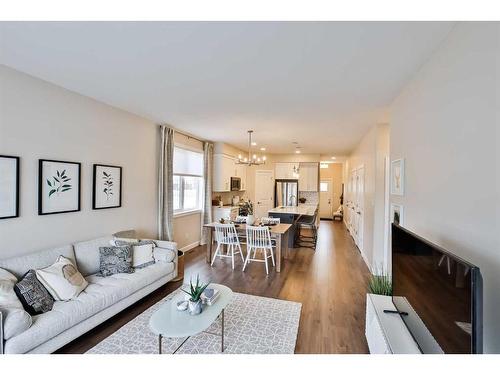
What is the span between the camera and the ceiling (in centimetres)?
174

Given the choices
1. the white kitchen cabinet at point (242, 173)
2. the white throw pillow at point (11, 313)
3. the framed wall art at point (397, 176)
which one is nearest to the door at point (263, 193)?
→ the white kitchen cabinet at point (242, 173)

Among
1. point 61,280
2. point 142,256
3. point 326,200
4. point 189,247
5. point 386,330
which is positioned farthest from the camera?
point 326,200

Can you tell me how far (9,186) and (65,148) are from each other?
2.38 ft

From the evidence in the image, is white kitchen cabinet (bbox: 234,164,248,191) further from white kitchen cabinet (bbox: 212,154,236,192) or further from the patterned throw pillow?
the patterned throw pillow

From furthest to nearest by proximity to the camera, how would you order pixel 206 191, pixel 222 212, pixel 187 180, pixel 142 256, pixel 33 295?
1. pixel 222 212
2. pixel 206 191
3. pixel 187 180
4. pixel 142 256
5. pixel 33 295

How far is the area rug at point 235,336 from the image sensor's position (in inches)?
87.5

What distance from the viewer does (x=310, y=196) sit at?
955 centimetres

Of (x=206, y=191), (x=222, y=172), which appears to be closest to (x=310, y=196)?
(x=222, y=172)

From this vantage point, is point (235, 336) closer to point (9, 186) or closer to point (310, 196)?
point (9, 186)

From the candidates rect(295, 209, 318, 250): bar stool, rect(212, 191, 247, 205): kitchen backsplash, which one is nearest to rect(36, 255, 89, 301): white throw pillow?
rect(212, 191, 247, 205): kitchen backsplash

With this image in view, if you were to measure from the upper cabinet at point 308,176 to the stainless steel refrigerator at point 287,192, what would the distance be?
0.79ft

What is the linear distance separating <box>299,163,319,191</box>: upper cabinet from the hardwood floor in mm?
3402
